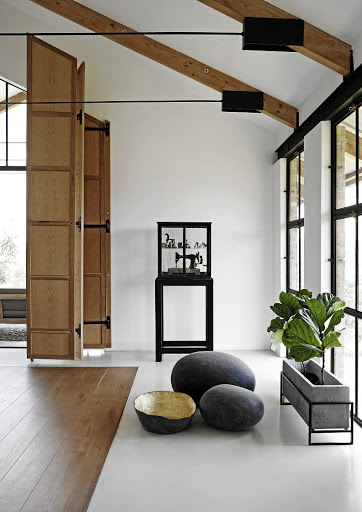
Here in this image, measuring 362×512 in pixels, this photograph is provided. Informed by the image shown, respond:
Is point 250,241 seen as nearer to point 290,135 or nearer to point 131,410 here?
point 290,135

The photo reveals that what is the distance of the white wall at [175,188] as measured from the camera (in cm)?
688

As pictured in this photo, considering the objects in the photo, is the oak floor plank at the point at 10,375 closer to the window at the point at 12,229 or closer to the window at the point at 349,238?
the window at the point at 349,238

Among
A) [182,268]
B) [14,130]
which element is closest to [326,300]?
[182,268]

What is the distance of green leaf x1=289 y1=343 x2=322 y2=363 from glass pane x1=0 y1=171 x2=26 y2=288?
7881 millimetres

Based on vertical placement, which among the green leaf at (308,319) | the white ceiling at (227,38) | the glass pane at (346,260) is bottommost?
the green leaf at (308,319)

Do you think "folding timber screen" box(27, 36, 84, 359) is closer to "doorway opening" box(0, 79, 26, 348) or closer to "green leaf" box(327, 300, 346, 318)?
"doorway opening" box(0, 79, 26, 348)

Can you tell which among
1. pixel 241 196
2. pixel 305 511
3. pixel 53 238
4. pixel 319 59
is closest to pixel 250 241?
pixel 241 196

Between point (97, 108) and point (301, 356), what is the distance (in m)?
4.75

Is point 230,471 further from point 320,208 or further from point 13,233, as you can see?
point 13,233

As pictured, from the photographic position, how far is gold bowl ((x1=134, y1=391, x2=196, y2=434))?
3680 mm

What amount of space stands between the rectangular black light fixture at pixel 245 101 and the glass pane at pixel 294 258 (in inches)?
63.4

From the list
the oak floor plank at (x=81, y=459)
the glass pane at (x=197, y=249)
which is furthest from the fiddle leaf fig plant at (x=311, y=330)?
the glass pane at (x=197, y=249)

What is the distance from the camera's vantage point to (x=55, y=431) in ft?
12.4

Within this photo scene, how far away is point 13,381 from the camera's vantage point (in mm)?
5203
